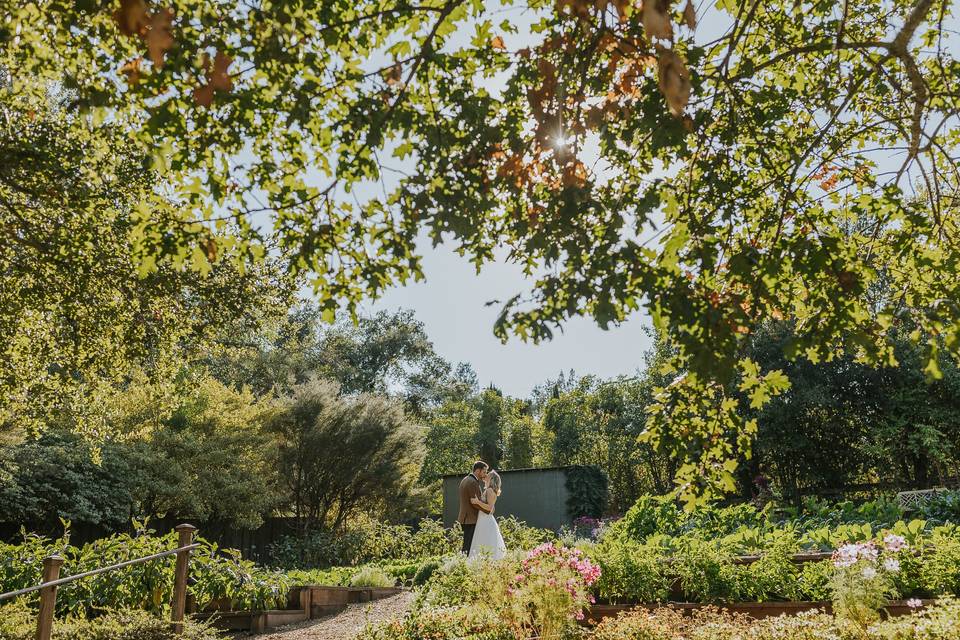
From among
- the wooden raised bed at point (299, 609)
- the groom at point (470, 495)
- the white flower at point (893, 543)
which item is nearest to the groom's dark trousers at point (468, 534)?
the groom at point (470, 495)

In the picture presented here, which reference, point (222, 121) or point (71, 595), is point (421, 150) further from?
point (71, 595)

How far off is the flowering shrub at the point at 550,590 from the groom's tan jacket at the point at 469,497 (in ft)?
10.7

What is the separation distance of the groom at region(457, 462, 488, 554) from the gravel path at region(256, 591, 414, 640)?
1.25 meters

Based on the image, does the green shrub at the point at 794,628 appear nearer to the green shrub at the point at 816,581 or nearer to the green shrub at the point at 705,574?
the green shrub at the point at 816,581

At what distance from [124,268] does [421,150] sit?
487cm

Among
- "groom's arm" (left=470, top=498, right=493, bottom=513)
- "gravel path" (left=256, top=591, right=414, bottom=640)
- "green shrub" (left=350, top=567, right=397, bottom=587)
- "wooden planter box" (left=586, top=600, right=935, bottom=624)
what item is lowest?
"gravel path" (left=256, top=591, right=414, bottom=640)

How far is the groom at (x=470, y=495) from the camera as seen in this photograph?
896 centimetres

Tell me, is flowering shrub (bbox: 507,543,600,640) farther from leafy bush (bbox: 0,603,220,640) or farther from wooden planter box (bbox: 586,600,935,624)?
leafy bush (bbox: 0,603,220,640)

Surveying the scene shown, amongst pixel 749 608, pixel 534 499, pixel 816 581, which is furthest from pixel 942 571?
pixel 534 499

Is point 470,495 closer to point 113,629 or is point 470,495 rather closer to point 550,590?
point 550,590

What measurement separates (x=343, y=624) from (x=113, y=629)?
2912mm

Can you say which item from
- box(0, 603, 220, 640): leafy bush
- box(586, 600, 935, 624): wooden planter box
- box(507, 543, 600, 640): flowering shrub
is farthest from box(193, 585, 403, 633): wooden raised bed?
box(586, 600, 935, 624): wooden planter box

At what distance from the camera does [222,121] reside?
3443 mm

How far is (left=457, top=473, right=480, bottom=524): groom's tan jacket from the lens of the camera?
8953mm
